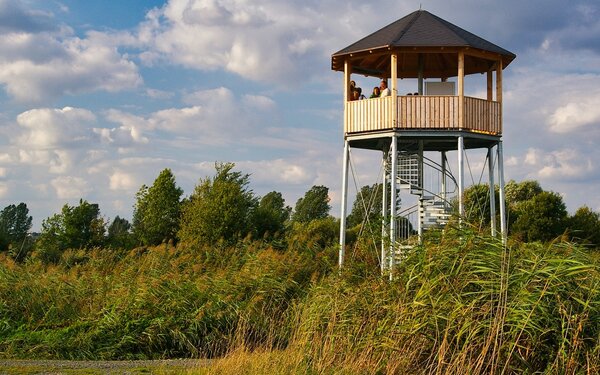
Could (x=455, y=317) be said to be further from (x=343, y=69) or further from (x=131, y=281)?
(x=343, y=69)

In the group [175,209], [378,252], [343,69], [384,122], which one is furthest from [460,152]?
[175,209]

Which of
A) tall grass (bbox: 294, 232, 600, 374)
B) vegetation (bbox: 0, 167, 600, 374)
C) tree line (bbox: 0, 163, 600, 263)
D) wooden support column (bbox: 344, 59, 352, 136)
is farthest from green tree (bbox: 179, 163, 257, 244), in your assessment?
tall grass (bbox: 294, 232, 600, 374)

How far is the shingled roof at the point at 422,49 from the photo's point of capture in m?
19.2

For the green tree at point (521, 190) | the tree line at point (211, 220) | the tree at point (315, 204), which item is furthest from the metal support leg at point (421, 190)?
the tree at point (315, 204)

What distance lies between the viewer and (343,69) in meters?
21.5

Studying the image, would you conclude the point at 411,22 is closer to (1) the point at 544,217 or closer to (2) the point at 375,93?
(2) the point at 375,93

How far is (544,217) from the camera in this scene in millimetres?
36750

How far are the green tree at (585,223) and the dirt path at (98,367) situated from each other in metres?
22.7

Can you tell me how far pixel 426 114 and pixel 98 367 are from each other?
10.5 meters

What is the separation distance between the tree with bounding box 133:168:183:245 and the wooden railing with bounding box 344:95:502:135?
84.0ft

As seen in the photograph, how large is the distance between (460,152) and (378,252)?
6.16m

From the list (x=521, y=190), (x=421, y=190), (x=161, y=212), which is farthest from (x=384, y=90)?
(x=521, y=190)

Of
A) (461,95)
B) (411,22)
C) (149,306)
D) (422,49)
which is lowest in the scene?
(149,306)

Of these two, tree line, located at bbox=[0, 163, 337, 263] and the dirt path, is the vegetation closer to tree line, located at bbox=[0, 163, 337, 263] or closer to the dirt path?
the dirt path
